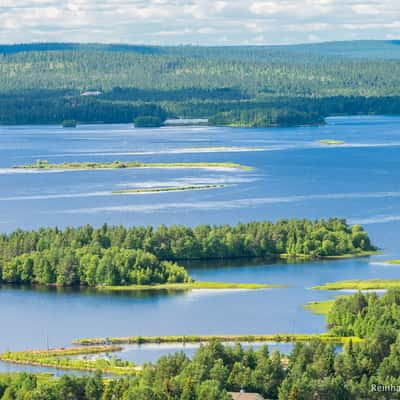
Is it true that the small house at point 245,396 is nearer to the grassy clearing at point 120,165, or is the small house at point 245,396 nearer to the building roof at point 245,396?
the building roof at point 245,396

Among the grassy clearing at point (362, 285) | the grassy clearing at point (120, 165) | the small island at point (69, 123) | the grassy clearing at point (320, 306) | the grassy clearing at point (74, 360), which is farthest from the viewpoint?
the small island at point (69, 123)

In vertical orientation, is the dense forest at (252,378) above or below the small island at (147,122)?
above

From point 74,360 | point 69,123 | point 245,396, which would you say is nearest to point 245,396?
point 245,396

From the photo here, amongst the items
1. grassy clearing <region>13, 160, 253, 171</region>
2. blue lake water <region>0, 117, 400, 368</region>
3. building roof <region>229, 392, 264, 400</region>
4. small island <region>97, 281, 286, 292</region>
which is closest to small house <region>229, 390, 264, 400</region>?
building roof <region>229, 392, 264, 400</region>

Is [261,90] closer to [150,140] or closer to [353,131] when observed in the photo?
[353,131]

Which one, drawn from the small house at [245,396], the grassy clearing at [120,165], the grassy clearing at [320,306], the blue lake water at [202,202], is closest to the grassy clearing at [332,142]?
the blue lake water at [202,202]

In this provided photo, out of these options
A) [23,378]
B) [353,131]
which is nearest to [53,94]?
[353,131]
